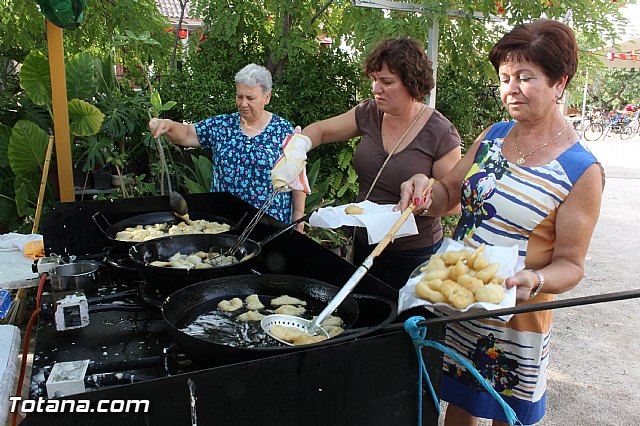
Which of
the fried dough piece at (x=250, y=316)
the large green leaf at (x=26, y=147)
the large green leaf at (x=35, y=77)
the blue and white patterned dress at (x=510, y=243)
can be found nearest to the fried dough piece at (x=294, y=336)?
the fried dough piece at (x=250, y=316)

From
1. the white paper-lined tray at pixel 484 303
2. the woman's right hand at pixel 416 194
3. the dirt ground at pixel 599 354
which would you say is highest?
the woman's right hand at pixel 416 194

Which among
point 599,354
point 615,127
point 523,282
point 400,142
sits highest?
point 400,142

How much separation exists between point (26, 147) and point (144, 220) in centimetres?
232

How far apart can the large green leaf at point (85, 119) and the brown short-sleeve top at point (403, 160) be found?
284 cm

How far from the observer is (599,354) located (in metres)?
3.98

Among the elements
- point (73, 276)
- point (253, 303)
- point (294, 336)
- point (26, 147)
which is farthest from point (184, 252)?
point (26, 147)

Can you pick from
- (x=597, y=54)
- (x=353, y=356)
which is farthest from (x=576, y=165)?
(x=597, y=54)

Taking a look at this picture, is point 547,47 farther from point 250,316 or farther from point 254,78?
point 254,78

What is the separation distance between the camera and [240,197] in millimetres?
3371

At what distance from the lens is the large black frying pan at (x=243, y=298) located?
1.38 m

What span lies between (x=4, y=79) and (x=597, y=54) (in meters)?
6.07

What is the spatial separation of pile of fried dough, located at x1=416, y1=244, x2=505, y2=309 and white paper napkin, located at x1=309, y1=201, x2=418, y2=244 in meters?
0.39

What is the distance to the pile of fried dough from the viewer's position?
4.55ft

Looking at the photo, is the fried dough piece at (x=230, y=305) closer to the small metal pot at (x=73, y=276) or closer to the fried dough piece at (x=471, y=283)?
the small metal pot at (x=73, y=276)
